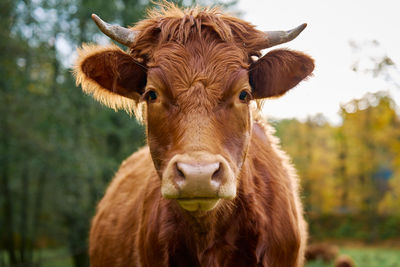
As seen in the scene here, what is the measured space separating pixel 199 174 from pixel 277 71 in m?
1.43

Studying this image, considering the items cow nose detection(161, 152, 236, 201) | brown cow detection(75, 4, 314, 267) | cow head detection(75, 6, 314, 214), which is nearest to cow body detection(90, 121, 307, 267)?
brown cow detection(75, 4, 314, 267)

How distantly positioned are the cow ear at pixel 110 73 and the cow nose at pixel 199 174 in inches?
51.9

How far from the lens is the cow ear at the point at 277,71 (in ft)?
11.3

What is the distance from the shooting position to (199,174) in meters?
2.41

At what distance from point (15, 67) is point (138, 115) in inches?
442

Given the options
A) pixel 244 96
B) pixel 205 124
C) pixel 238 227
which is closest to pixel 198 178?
pixel 205 124

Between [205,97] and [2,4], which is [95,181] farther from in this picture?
[205,97]

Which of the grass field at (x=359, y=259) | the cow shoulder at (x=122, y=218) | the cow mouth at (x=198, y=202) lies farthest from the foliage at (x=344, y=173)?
the cow mouth at (x=198, y=202)

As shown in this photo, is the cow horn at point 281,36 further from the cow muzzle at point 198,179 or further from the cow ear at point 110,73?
the cow muzzle at point 198,179

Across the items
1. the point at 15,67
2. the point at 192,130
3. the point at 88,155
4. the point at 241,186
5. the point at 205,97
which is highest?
the point at 15,67

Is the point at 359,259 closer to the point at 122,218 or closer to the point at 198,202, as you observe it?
the point at 122,218

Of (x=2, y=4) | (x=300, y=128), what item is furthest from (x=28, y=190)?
(x=300, y=128)

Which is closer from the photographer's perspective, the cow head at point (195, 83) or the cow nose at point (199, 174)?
the cow nose at point (199, 174)

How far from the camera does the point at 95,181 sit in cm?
1595
